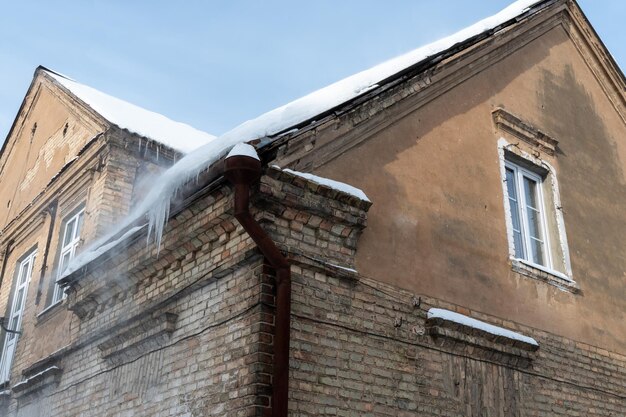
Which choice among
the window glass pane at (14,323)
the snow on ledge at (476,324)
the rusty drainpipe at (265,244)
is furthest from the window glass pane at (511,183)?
the window glass pane at (14,323)

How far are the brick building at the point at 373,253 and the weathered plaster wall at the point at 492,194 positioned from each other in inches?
0.9

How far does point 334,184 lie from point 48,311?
5162 millimetres

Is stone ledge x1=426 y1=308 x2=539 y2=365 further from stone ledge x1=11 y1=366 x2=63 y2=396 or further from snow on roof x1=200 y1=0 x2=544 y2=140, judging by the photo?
stone ledge x1=11 y1=366 x2=63 y2=396

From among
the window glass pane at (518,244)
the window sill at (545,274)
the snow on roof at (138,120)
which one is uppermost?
the snow on roof at (138,120)

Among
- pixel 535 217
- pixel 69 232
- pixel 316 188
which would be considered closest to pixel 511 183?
pixel 535 217

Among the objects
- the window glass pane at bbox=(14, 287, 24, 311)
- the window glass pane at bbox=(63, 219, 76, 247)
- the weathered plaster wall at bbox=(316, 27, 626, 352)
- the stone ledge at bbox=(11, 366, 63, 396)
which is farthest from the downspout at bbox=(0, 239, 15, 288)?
the weathered plaster wall at bbox=(316, 27, 626, 352)

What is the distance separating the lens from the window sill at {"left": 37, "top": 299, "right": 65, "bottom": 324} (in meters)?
8.32

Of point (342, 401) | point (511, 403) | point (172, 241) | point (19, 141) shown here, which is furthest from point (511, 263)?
point (19, 141)

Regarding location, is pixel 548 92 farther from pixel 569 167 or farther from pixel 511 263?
pixel 511 263

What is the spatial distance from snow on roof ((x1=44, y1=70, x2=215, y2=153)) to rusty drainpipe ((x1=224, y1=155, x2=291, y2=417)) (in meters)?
4.48

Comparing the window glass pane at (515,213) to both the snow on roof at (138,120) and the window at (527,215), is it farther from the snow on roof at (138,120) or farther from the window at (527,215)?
the snow on roof at (138,120)

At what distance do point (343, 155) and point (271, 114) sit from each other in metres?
0.77

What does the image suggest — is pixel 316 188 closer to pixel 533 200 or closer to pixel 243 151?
pixel 243 151

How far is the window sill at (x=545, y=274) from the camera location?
261 inches
